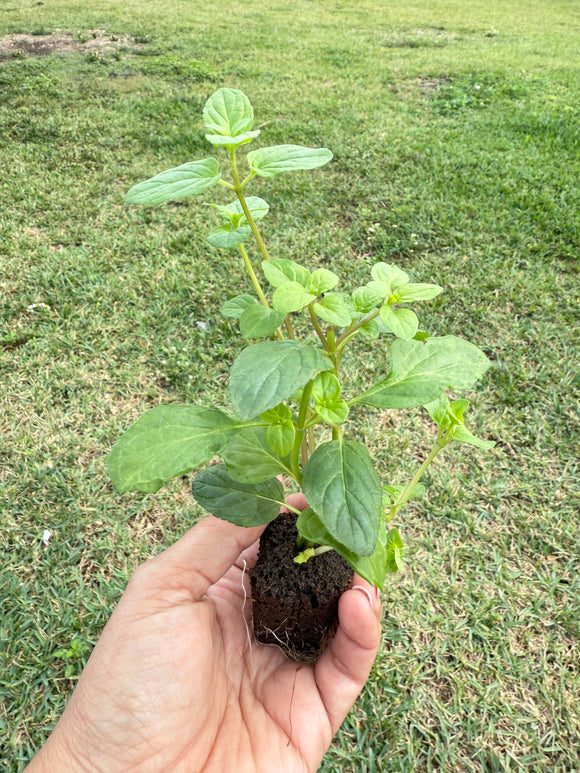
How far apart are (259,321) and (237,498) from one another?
0.46 metres

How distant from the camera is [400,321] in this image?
944 mm

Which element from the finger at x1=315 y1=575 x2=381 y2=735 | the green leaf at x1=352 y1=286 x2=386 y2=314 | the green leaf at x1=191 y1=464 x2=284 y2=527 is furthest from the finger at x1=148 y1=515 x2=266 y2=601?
the green leaf at x1=352 y1=286 x2=386 y2=314

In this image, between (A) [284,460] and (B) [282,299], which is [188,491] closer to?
(A) [284,460]

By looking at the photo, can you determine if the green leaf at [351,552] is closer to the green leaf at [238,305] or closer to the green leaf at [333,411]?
the green leaf at [333,411]

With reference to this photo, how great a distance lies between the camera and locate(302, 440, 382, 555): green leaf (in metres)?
0.90

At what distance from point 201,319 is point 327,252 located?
85cm

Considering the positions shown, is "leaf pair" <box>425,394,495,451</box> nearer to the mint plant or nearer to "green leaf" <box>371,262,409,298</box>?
the mint plant

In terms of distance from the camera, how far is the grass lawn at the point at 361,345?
1.73 metres

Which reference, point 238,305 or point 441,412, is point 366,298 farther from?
point 441,412

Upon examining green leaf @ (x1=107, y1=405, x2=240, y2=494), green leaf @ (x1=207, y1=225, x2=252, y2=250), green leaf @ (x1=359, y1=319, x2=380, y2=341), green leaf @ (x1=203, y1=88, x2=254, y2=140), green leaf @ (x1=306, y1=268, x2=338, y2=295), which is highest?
green leaf @ (x1=203, y1=88, x2=254, y2=140)

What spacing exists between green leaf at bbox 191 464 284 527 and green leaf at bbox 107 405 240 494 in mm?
198

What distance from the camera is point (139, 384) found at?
256 centimetres

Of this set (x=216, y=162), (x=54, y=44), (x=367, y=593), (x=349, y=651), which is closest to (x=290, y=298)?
(x=216, y=162)

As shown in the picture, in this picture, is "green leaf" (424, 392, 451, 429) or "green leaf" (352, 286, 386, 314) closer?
"green leaf" (352, 286, 386, 314)
